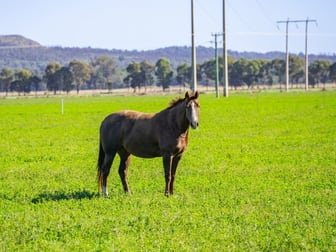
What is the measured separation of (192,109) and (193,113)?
98 millimetres

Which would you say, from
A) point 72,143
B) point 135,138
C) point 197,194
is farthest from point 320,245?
point 72,143

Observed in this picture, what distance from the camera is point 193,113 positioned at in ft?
42.2

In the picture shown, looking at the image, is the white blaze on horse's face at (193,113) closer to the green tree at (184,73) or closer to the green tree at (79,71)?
the green tree at (79,71)

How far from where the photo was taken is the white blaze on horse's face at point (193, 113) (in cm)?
1275

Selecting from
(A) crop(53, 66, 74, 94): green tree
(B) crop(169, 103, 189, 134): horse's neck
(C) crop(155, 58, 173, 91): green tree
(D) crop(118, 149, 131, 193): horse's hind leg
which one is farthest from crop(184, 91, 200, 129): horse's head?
(C) crop(155, 58, 173, 91): green tree

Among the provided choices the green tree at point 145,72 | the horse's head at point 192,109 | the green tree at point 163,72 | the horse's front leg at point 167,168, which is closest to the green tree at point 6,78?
the green tree at point 145,72

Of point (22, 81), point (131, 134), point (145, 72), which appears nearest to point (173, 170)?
point (131, 134)

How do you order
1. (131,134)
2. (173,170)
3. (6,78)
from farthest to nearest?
1. (6,78)
2. (131,134)
3. (173,170)

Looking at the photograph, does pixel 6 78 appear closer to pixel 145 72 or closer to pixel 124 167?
pixel 145 72

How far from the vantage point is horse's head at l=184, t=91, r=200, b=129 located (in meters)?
12.8

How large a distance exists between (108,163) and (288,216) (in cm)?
505

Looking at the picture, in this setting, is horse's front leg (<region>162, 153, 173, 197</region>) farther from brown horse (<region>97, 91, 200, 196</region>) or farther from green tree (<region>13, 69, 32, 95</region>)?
green tree (<region>13, 69, 32, 95</region>)

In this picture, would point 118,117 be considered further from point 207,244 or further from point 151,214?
point 207,244

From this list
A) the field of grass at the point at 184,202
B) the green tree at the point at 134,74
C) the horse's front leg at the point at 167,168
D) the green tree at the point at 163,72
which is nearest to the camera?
the field of grass at the point at 184,202
